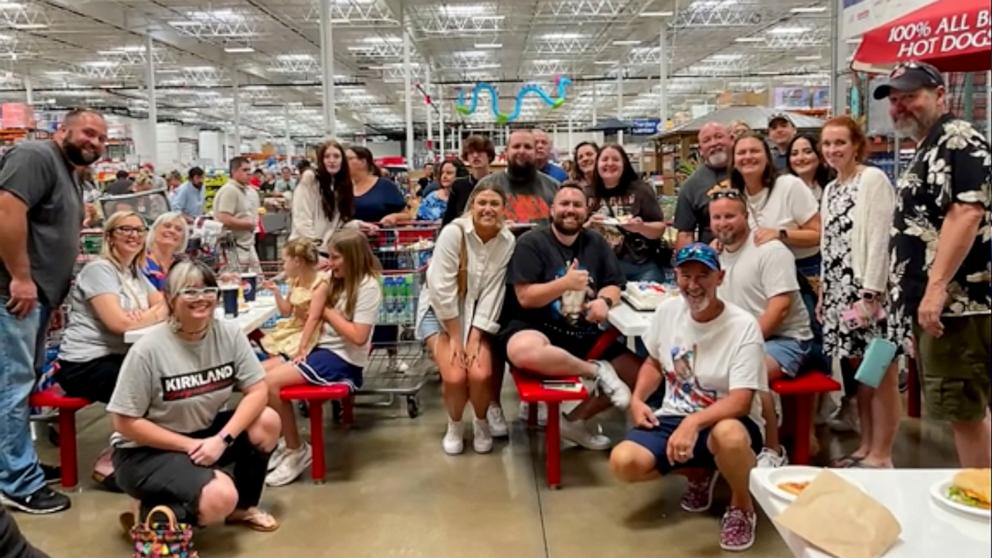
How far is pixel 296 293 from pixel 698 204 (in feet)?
7.07

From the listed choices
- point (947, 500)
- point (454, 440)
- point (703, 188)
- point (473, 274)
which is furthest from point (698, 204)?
point (947, 500)

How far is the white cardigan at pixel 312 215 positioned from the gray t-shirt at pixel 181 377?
1937 mm

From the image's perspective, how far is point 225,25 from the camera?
18.8 meters

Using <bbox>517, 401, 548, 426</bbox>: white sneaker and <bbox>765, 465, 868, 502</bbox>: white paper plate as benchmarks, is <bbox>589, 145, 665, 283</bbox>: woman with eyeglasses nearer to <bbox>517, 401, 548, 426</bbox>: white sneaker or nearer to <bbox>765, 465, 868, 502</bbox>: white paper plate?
<bbox>517, 401, 548, 426</bbox>: white sneaker

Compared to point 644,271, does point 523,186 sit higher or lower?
higher

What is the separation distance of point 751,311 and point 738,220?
409mm

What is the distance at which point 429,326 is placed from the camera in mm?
4410

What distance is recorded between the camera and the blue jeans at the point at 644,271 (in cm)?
489

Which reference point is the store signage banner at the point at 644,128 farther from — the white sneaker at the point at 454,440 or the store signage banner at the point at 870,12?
the white sneaker at the point at 454,440

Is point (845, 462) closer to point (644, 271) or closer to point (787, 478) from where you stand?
point (644, 271)

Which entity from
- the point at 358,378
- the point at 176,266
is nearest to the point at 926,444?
the point at 358,378

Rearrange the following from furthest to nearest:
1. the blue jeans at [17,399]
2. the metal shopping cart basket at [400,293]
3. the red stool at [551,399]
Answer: the metal shopping cart basket at [400,293], the red stool at [551,399], the blue jeans at [17,399]

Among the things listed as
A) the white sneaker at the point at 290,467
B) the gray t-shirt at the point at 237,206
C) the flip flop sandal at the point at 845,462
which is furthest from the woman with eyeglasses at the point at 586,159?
the gray t-shirt at the point at 237,206

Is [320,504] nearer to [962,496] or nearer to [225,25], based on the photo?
[962,496]
